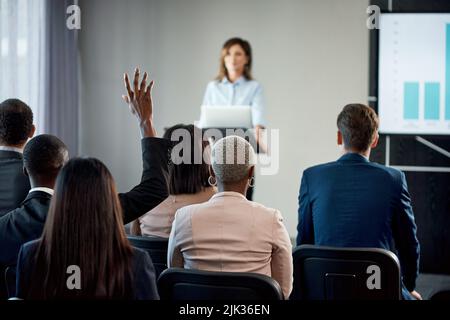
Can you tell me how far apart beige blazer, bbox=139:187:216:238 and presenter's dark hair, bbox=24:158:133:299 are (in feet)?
4.11

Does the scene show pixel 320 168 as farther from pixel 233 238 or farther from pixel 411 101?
pixel 411 101

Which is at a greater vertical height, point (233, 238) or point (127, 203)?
point (127, 203)

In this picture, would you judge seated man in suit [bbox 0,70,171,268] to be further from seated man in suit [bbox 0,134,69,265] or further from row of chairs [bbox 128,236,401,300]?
row of chairs [bbox 128,236,401,300]

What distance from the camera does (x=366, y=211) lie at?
279 centimetres

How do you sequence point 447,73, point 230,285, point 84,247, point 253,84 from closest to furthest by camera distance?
1. point 84,247
2. point 230,285
3. point 447,73
4. point 253,84

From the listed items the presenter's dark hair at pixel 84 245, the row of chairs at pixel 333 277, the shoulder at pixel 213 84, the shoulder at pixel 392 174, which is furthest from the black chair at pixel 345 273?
the shoulder at pixel 213 84

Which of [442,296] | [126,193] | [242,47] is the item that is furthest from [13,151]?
[242,47]

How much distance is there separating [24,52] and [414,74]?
10.7ft

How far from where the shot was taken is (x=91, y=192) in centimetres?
180

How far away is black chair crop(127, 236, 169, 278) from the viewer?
2779 millimetres

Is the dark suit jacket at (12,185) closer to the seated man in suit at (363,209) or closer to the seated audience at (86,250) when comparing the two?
the seated audience at (86,250)

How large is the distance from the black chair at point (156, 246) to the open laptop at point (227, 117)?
2.57 m
